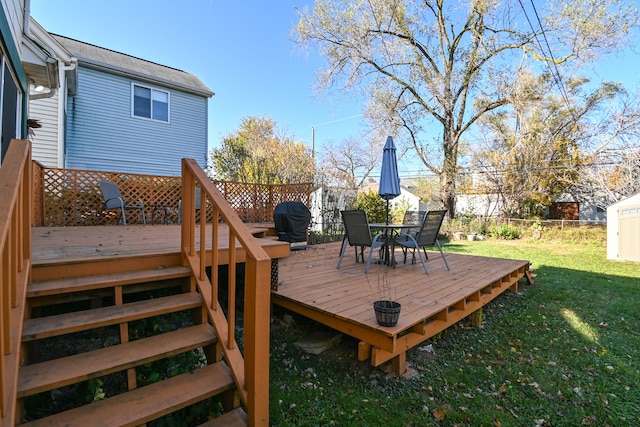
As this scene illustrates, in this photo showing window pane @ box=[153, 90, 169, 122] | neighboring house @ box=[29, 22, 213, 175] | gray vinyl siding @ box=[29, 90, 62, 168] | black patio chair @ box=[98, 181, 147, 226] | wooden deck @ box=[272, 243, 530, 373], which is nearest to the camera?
wooden deck @ box=[272, 243, 530, 373]

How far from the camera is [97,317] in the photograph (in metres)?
1.82

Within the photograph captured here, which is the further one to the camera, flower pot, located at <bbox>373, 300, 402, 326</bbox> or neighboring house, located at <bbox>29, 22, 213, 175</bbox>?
neighboring house, located at <bbox>29, 22, 213, 175</bbox>

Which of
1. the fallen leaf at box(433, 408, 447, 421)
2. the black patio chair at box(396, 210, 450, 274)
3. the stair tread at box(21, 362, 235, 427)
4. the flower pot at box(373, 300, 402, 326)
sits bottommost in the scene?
the fallen leaf at box(433, 408, 447, 421)

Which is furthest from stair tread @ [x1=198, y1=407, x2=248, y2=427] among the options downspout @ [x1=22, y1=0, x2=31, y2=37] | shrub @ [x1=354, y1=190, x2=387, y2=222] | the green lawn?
shrub @ [x1=354, y1=190, x2=387, y2=222]

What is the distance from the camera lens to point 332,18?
12.0 m

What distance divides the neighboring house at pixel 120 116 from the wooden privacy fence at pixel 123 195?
2439 millimetres

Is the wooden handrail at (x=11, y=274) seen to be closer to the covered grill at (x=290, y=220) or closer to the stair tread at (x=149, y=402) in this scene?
the stair tread at (x=149, y=402)

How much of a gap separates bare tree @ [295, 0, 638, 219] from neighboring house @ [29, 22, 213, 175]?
549 cm

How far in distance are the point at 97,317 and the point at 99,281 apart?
248 millimetres

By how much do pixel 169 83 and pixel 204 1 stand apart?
2.94 meters

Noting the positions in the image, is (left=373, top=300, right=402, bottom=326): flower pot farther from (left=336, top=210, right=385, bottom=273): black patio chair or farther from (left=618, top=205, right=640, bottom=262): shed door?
(left=618, top=205, right=640, bottom=262): shed door

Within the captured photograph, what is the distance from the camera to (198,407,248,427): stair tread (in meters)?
1.60

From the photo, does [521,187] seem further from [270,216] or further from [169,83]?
[169,83]

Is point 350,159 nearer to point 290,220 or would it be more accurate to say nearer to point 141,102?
point 141,102
